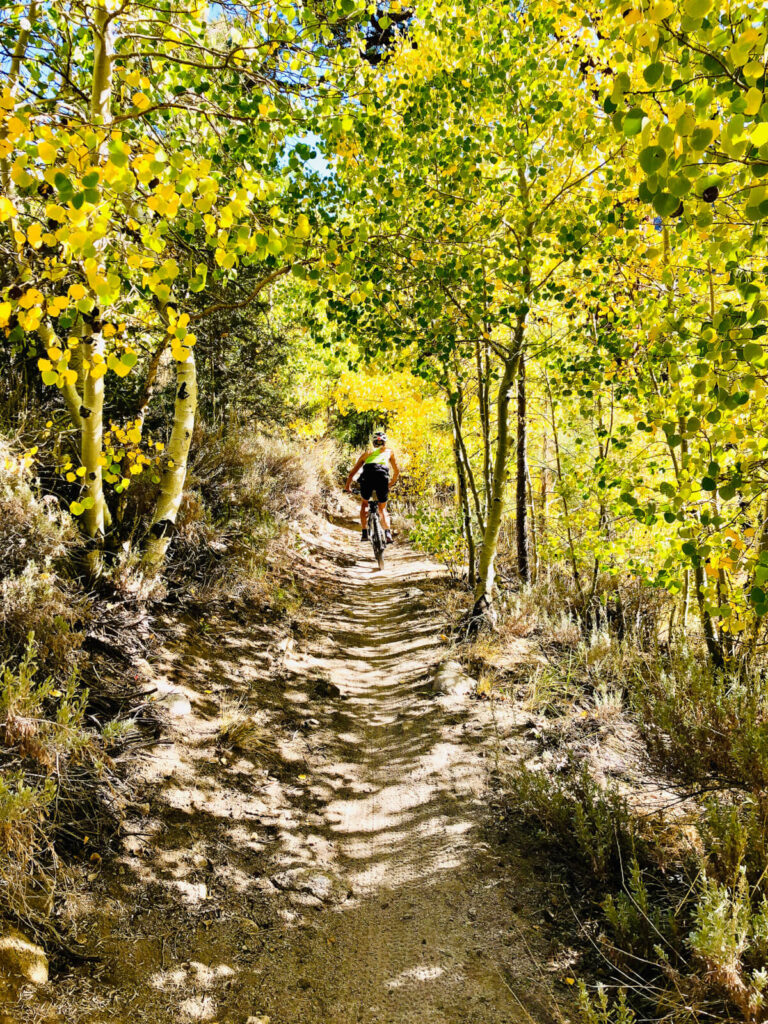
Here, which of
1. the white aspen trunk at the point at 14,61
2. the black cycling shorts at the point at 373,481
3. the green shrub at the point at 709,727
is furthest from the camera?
the black cycling shorts at the point at 373,481

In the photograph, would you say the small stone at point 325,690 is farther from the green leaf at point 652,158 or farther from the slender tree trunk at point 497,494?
the green leaf at point 652,158

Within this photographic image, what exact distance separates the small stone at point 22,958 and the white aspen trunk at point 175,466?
3.06m

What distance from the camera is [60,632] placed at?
3.47 metres

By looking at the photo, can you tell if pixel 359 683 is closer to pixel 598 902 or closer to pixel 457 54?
pixel 598 902

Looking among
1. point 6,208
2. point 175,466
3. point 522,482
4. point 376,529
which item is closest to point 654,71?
point 6,208

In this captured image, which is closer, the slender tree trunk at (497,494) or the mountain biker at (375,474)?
the slender tree trunk at (497,494)

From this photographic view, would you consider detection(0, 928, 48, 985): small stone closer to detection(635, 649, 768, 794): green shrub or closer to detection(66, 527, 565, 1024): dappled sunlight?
detection(66, 527, 565, 1024): dappled sunlight

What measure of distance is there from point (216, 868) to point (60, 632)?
1780 millimetres

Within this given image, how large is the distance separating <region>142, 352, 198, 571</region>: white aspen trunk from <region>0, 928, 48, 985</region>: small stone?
306 centimetres

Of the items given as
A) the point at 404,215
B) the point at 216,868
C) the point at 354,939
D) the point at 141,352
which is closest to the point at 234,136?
the point at 404,215

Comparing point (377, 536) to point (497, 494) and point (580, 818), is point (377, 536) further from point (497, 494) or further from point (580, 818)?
point (580, 818)

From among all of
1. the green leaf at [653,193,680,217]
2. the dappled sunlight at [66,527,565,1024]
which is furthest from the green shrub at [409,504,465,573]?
the green leaf at [653,193,680,217]

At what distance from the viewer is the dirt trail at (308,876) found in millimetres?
2418

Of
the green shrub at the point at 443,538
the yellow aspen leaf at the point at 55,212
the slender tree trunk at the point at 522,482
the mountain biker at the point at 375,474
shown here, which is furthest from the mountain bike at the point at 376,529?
the yellow aspen leaf at the point at 55,212
